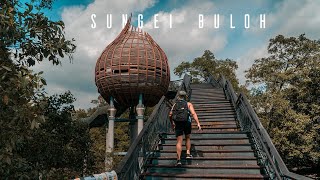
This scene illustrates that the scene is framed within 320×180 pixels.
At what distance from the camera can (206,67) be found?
128 feet

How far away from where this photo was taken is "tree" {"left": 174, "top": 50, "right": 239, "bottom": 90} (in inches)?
1527

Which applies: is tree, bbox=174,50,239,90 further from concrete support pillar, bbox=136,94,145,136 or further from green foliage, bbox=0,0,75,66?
green foliage, bbox=0,0,75,66

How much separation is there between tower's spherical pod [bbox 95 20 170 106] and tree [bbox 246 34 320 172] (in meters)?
8.22

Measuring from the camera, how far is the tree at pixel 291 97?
21422mm

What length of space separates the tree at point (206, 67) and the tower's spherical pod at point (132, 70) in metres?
18.2

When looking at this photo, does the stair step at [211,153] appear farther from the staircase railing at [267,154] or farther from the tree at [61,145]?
the tree at [61,145]

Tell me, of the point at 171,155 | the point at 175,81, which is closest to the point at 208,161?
the point at 171,155

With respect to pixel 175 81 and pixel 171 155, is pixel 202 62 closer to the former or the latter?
pixel 175 81

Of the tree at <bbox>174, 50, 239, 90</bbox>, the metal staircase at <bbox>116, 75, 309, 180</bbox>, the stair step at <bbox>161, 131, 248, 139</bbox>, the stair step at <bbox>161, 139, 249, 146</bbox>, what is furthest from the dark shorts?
the tree at <bbox>174, 50, 239, 90</bbox>

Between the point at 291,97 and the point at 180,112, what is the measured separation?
795 inches

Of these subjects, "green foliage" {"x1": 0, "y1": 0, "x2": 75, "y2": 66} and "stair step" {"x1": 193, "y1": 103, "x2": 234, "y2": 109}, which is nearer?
"green foliage" {"x1": 0, "y1": 0, "x2": 75, "y2": 66}

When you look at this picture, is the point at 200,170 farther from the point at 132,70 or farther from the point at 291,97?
the point at 291,97

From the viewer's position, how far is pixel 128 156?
19.0 ft

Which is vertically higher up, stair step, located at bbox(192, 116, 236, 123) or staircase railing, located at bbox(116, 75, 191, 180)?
stair step, located at bbox(192, 116, 236, 123)
